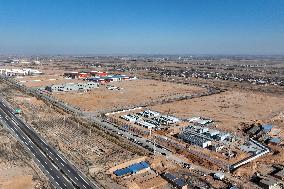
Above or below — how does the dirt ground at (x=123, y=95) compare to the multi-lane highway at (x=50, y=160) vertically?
below

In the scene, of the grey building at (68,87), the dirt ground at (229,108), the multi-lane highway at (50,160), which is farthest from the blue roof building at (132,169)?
the grey building at (68,87)

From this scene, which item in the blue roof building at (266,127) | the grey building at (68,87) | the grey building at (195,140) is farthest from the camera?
the grey building at (68,87)

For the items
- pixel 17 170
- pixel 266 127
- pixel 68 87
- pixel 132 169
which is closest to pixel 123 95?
pixel 68 87

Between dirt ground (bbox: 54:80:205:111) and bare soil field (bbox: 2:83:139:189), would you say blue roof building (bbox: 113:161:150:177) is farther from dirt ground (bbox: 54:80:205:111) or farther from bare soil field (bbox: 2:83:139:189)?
dirt ground (bbox: 54:80:205:111)

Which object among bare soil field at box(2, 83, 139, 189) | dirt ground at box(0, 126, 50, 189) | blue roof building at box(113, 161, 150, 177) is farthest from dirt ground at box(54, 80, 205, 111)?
blue roof building at box(113, 161, 150, 177)

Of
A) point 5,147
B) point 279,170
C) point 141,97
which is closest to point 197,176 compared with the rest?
point 279,170

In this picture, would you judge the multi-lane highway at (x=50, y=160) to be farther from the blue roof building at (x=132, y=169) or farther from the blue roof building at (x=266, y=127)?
the blue roof building at (x=266, y=127)
